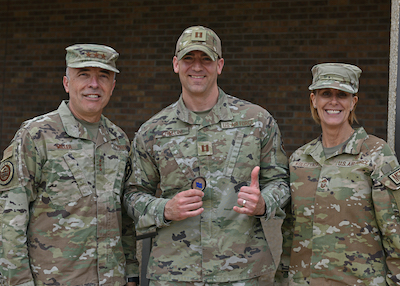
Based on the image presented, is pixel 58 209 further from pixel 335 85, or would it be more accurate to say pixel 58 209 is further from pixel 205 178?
pixel 335 85

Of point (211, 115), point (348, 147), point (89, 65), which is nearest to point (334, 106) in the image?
point (348, 147)

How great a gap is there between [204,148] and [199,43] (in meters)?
0.62

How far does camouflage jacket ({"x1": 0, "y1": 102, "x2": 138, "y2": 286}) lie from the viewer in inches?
94.8

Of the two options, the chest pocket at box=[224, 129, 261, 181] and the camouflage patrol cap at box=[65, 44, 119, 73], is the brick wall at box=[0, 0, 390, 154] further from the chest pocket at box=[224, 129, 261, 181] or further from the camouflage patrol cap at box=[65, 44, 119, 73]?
the camouflage patrol cap at box=[65, 44, 119, 73]

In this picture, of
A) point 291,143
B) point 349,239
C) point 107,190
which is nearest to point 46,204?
point 107,190

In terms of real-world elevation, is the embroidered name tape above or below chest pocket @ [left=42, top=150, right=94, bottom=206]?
above

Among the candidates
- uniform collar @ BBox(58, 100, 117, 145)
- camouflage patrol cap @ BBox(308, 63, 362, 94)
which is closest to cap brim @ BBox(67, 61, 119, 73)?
uniform collar @ BBox(58, 100, 117, 145)

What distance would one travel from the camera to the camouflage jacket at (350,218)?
2.33 m

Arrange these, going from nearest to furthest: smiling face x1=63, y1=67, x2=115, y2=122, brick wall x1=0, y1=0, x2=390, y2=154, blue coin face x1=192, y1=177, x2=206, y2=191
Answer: blue coin face x1=192, y1=177, x2=206, y2=191, smiling face x1=63, y1=67, x2=115, y2=122, brick wall x1=0, y1=0, x2=390, y2=154

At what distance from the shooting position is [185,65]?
2.62 meters

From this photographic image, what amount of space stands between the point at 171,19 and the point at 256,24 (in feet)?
4.05

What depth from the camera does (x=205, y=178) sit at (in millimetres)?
2576

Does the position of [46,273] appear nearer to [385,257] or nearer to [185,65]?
[185,65]

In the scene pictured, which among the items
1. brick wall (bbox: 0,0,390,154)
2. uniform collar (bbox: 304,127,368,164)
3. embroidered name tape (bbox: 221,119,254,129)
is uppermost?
brick wall (bbox: 0,0,390,154)
